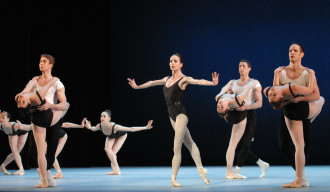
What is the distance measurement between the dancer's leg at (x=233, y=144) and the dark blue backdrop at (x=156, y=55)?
13.5ft

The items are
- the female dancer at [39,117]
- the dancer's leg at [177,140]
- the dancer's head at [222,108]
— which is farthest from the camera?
the dancer's head at [222,108]

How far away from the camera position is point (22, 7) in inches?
416

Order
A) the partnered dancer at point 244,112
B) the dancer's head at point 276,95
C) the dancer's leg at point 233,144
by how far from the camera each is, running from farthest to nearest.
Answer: the partnered dancer at point 244,112 → the dancer's leg at point 233,144 → the dancer's head at point 276,95

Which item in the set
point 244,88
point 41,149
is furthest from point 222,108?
point 41,149

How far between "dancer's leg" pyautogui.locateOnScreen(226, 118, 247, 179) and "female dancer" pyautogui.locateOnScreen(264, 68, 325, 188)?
5.51 feet

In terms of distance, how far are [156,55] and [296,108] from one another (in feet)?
22.0

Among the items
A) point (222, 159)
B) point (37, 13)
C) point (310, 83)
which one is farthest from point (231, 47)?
point (310, 83)

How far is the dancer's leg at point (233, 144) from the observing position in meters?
6.47

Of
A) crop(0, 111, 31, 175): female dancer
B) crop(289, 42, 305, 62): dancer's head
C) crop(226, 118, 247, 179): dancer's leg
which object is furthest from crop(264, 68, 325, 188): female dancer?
crop(0, 111, 31, 175): female dancer

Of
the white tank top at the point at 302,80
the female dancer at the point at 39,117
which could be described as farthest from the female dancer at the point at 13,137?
the white tank top at the point at 302,80

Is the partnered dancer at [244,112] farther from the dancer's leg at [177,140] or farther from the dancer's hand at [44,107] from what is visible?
the dancer's hand at [44,107]

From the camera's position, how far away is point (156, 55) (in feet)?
36.8

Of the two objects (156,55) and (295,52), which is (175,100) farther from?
(156,55)

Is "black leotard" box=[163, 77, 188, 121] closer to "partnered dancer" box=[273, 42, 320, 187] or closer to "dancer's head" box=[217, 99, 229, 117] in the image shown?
"dancer's head" box=[217, 99, 229, 117]
